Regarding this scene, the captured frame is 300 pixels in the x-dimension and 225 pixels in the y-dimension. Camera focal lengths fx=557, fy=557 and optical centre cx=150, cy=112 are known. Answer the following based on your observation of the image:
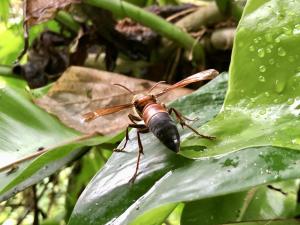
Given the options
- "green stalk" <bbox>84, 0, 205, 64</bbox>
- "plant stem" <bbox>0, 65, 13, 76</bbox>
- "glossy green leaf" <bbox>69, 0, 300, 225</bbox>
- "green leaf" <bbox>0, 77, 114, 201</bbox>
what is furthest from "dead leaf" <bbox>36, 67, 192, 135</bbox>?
"glossy green leaf" <bbox>69, 0, 300, 225</bbox>

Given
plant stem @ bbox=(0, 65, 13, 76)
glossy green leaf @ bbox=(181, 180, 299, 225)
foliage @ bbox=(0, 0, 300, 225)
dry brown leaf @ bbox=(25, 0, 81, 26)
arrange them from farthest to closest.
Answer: plant stem @ bbox=(0, 65, 13, 76) → dry brown leaf @ bbox=(25, 0, 81, 26) → glossy green leaf @ bbox=(181, 180, 299, 225) → foliage @ bbox=(0, 0, 300, 225)

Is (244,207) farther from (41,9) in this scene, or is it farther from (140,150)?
(41,9)

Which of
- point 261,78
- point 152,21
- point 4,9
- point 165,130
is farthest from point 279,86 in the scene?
point 4,9

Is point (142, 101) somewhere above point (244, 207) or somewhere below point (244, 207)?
above

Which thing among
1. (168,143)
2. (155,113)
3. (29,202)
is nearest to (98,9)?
(29,202)

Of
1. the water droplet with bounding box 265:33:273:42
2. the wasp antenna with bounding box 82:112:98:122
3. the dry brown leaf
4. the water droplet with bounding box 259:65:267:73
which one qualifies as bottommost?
the wasp antenna with bounding box 82:112:98:122

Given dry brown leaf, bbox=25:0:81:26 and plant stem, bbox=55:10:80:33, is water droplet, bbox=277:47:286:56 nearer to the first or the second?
dry brown leaf, bbox=25:0:81:26

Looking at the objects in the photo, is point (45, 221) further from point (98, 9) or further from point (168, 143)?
point (168, 143)

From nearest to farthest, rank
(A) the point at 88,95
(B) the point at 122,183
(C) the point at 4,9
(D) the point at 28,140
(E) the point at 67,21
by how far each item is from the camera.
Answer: (B) the point at 122,183 < (D) the point at 28,140 < (A) the point at 88,95 < (C) the point at 4,9 < (E) the point at 67,21
